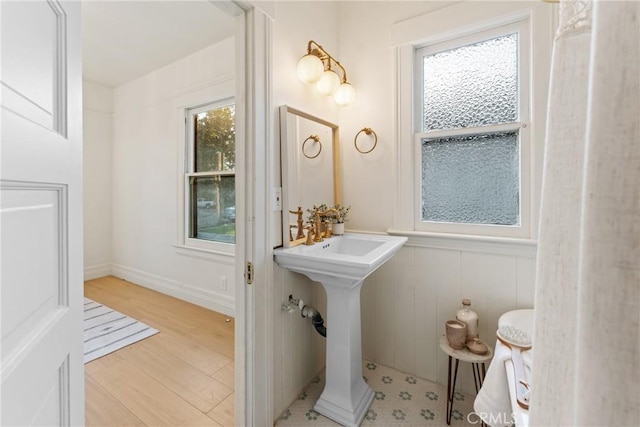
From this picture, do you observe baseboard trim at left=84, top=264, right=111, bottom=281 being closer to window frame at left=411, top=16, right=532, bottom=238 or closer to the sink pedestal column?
the sink pedestal column

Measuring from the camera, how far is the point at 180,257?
3.12 meters

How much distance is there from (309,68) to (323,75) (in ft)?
0.59

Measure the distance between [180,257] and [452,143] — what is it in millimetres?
2896

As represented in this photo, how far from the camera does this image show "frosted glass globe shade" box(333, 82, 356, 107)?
74.7 inches

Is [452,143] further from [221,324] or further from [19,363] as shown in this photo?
[221,324]

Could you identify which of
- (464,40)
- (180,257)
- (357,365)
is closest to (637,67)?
(357,365)

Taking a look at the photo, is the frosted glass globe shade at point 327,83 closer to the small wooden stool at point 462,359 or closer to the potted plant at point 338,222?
the potted plant at point 338,222

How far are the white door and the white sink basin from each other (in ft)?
2.76

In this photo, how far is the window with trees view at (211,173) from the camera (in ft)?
9.28

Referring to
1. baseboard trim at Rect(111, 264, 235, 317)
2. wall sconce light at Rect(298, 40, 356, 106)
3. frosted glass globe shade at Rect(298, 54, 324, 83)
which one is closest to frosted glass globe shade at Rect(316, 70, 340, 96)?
wall sconce light at Rect(298, 40, 356, 106)

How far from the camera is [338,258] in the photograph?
4.26ft

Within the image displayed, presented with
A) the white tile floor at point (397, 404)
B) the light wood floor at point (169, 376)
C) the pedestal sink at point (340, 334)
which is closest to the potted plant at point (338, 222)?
the pedestal sink at point (340, 334)

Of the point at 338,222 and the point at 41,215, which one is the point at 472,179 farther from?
the point at 41,215

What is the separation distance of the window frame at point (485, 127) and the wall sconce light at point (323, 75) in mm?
447
